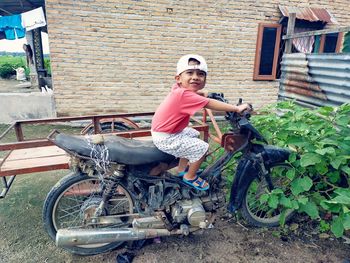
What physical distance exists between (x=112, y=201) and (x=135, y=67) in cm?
544

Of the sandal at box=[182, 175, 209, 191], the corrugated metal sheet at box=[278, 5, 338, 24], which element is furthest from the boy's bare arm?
the corrugated metal sheet at box=[278, 5, 338, 24]

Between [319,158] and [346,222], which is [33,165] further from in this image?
[346,222]

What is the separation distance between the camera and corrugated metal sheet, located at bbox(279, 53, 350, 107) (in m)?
3.64

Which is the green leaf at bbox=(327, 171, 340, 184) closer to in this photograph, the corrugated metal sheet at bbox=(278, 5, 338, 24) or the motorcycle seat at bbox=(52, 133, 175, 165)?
the motorcycle seat at bbox=(52, 133, 175, 165)

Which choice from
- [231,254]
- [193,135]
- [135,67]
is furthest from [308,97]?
[135,67]

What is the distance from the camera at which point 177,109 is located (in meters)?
2.38

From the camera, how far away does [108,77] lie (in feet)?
24.3

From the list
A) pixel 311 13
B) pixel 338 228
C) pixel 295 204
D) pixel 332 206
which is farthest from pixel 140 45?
pixel 338 228

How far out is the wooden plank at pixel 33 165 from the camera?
8.57 ft

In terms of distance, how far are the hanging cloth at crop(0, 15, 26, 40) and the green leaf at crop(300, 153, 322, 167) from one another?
935cm

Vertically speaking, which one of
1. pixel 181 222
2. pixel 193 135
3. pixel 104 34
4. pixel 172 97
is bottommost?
pixel 181 222

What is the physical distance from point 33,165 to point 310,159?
278cm

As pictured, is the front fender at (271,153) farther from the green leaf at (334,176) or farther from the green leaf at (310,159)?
the green leaf at (334,176)

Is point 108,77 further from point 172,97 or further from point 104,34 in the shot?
point 172,97
